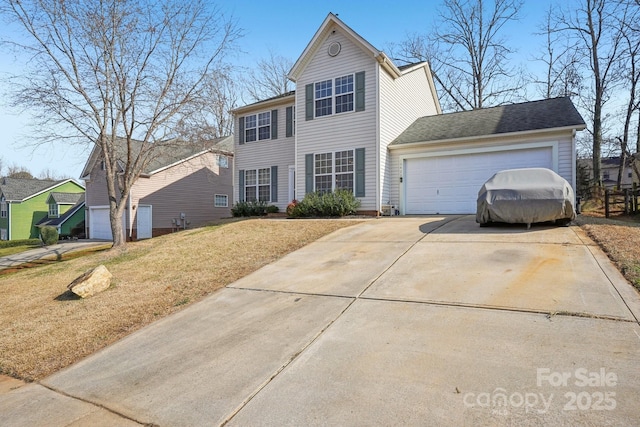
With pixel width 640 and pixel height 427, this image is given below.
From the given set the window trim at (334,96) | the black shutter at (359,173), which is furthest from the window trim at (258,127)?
the black shutter at (359,173)

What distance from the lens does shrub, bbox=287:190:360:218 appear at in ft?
41.0

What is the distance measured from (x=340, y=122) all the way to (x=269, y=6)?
15.9 ft

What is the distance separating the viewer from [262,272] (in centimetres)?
Answer: 653

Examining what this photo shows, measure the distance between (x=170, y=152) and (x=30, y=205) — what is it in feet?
93.7

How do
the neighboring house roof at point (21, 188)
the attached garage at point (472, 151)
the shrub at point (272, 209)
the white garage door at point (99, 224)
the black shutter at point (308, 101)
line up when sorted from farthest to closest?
the neighboring house roof at point (21, 188) → the white garage door at point (99, 224) → the shrub at point (272, 209) → the black shutter at point (308, 101) → the attached garage at point (472, 151)

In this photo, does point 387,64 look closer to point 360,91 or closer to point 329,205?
point 360,91

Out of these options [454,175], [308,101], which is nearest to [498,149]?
[454,175]

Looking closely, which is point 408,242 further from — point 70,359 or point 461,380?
point 70,359

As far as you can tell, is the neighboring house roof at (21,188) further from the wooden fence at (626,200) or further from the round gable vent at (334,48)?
the wooden fence at (626,200)

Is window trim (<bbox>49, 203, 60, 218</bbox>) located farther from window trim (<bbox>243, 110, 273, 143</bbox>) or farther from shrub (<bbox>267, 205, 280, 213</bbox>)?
shrub (<bbox>267, 205, 280, 213</bbox>)

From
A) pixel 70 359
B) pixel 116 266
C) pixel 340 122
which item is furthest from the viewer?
pixel 340 122

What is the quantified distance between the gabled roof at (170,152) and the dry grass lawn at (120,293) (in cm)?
358

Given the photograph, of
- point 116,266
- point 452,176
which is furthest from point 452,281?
point 452,176

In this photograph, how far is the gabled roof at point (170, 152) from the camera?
39.0 feet
